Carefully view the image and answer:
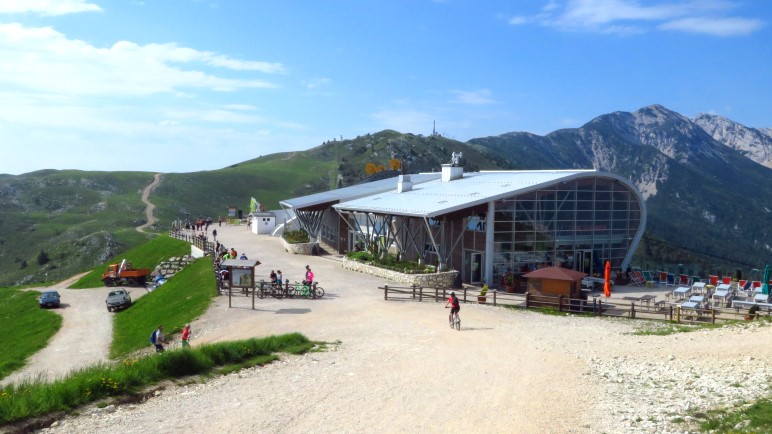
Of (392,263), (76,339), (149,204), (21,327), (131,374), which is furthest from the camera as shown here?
(149,204)

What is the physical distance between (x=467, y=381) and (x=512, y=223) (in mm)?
20407

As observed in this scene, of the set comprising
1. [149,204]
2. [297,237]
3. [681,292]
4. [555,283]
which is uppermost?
[149,204]

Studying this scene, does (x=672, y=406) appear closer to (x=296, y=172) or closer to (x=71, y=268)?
(x=71, y=268)

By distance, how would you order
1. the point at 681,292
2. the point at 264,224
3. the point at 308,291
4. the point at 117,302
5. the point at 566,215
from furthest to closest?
1. the point at 264,224
2. the point at 117,302
3. the point at 566,215
4. the point at 308,291
5. the point at 681,292

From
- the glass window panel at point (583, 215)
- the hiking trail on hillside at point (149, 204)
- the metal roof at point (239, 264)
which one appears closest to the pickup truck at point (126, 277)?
the metal roof at point (239, 264)

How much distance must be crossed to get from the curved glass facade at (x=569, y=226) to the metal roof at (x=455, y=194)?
2.94ft

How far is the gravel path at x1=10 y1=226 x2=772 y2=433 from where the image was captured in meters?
12.1

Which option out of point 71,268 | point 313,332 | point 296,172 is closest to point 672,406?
point 313,332

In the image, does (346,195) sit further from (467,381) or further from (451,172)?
(467,381)

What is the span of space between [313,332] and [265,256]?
79.4ft

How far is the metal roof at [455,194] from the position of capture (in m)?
33.5

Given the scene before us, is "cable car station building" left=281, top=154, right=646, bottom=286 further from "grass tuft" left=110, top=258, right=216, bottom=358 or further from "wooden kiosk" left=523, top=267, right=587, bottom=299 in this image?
"grass tuft" left=110, top=258, right=216, bottom=358

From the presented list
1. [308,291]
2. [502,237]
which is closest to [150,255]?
[308,291]

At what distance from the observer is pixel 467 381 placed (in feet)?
50.4
